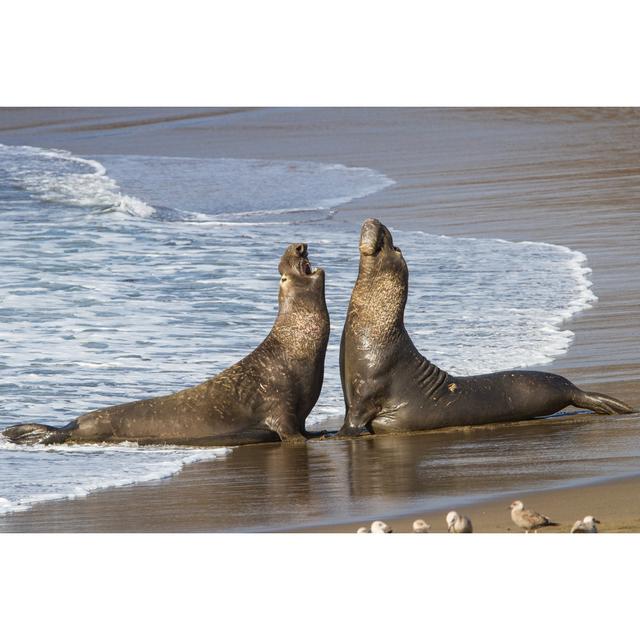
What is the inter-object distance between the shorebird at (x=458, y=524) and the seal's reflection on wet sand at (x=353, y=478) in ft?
1.44

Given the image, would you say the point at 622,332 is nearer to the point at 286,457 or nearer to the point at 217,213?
the point at 286,457

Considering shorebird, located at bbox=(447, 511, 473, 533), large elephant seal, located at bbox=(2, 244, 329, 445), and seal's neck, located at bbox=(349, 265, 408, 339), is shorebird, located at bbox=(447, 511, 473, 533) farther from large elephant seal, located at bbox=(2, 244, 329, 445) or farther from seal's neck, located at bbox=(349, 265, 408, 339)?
seal's neck, located at bbox=(349, 265, 408, 339)

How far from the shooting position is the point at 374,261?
919cm

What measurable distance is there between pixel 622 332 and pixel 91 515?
5.53 metres

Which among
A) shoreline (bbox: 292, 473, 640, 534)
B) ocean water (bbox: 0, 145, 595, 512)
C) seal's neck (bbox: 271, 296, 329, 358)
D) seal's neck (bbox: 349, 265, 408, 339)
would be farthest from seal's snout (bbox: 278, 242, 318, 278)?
shoreline (bbox: 292, 473, 640, 534)

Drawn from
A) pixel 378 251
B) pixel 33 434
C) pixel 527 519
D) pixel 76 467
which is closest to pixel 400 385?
pixel 378 251

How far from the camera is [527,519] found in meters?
5.91

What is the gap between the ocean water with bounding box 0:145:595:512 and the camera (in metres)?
9.56

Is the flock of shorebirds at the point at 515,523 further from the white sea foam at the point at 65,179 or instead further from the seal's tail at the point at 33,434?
the white sea foam at the point at 65,179

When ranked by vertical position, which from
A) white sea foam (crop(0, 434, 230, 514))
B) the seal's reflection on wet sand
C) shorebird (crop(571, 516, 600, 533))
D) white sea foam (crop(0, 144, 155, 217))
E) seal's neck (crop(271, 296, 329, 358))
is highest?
white sea foam (crop(0, 144, 155, 217))

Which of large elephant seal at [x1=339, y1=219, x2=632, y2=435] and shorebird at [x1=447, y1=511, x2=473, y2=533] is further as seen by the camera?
large elephant seal at [x1=339, y1=219, x2=632, y2=435]

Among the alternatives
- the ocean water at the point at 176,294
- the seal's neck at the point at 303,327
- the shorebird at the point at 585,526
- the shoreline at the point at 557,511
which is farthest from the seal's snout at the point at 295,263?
the shorebird at the point at 585,526

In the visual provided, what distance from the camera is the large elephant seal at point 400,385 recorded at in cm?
878

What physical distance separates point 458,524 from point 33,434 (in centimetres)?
347
